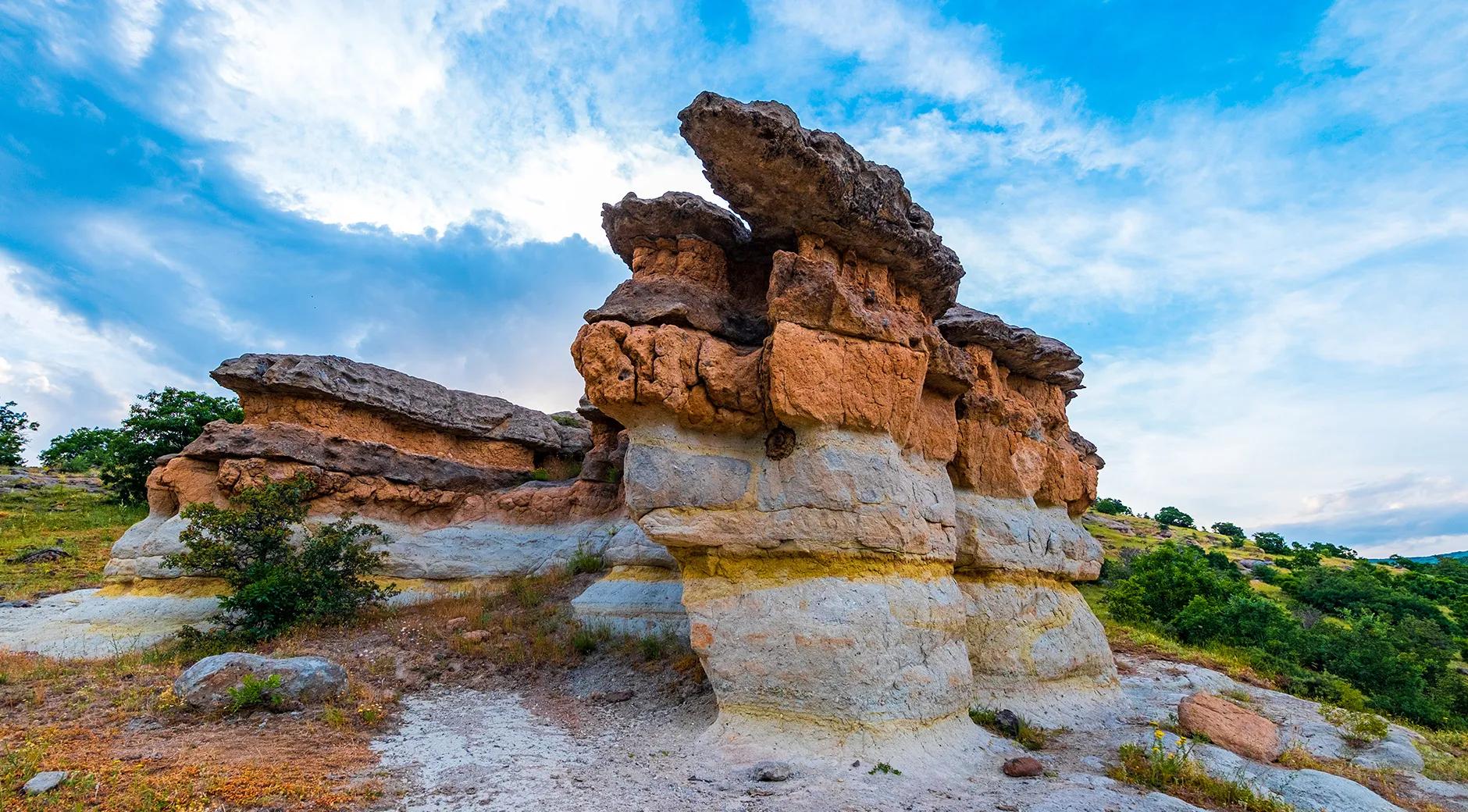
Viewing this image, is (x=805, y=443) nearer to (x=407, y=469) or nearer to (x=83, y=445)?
(x=407, y=469)

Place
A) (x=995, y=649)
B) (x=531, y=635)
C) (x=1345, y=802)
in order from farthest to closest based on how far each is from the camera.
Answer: (x=531, y=635)
(x=995, y=649)
(x=1345, y=802)

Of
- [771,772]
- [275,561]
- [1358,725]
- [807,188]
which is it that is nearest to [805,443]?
[807,188]

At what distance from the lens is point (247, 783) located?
5488mm

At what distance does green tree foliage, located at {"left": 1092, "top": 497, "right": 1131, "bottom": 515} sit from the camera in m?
58.8

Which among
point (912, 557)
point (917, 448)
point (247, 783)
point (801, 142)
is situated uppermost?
point (801, 142)

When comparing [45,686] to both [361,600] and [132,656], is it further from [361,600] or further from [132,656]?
[361,600]

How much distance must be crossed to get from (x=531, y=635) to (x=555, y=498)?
4728 mm

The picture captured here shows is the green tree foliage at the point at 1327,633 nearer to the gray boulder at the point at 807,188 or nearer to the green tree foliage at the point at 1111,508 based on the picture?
the gray boulder at the point at 807,188

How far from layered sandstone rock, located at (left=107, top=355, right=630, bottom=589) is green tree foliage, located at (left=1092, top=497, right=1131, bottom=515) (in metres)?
54.8

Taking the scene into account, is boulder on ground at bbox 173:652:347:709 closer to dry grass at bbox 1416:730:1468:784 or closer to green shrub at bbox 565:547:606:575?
green shrub at bbox 565:547:606:575

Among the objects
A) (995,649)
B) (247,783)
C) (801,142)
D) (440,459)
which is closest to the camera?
(247,783)

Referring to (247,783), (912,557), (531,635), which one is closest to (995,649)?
(912,557)

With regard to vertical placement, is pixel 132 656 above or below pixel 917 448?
below

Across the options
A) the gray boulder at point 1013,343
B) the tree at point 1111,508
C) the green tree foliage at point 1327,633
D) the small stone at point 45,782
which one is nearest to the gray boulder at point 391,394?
the small stone at point 45,782
